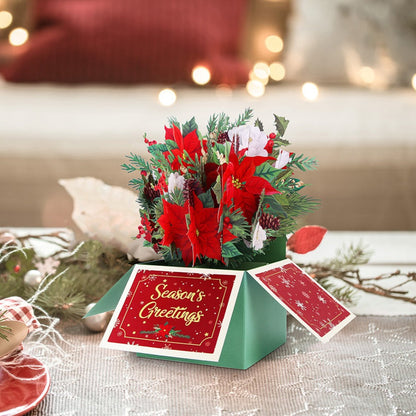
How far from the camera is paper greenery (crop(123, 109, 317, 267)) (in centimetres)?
73

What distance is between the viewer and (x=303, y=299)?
75 centimetres

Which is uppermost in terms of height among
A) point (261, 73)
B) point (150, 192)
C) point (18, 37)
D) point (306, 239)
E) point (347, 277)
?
point (18, 37)

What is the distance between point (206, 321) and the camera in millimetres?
714

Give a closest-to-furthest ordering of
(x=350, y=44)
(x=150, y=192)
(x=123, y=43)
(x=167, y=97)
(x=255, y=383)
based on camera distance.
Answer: (x=255, y=383), (x=150, y=192), (x=167, y=97), (x=123, y=43), (x=350, y=44)

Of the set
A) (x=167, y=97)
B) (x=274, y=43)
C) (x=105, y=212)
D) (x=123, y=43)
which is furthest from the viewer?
(x=274, y=43)

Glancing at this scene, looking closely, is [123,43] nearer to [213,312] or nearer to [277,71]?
[277,71]

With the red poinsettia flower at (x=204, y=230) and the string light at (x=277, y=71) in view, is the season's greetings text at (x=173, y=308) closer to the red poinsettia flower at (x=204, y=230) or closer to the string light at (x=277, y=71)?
the red poinsettia flower at (x=204, y=230)

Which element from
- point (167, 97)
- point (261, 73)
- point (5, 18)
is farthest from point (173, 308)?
point (5, 18)

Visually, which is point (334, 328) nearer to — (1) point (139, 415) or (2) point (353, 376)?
(2) point (353, 376)

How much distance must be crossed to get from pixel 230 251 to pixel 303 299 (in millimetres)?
112

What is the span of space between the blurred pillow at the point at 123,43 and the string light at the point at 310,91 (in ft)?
0.78

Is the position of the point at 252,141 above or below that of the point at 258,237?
above

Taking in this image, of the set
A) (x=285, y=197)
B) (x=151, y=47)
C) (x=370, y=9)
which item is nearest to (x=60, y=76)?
(x=151, y=47)

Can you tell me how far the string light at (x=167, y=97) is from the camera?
2.07 m
